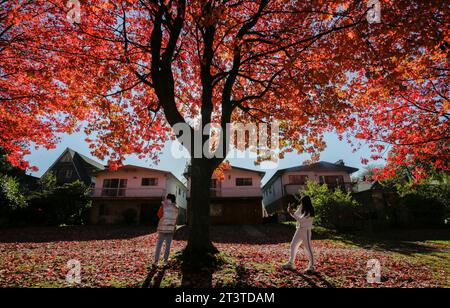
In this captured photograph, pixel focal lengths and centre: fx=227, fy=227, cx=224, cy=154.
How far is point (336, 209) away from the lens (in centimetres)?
1684

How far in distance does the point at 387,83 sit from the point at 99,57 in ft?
34.5

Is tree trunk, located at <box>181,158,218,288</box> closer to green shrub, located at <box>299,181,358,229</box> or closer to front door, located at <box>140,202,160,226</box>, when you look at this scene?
green shrub, located at <box>299,181,358,229</box>

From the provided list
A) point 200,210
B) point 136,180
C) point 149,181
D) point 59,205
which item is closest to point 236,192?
point 149,181

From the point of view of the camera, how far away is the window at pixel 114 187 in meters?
26.7

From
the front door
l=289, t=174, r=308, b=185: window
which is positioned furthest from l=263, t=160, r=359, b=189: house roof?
the front door

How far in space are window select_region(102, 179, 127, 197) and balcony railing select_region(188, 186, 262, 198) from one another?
10611 mm

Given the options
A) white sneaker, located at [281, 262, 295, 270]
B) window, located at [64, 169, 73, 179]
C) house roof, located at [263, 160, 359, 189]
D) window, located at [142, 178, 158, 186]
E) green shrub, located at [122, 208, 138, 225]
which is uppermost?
house roof, located at [263, 160, 359, 189]

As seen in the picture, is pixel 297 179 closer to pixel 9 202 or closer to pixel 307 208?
pixel 307 208

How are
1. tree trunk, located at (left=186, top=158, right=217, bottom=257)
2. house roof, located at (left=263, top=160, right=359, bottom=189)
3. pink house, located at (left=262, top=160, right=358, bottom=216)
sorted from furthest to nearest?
house roof, located at (left=263, top=160, right=359, bottom=189)
pink house, located at (left=262, top=160, right=358, bottom=216)
tree trunk, located at (left=186, top=158, right=217, bottom=257)

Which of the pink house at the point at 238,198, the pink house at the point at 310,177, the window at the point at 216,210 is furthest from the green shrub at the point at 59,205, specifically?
the pink house at the point at 310,177

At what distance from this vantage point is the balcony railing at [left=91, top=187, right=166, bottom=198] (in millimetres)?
26391

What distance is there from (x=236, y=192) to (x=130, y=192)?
12.4 metres
